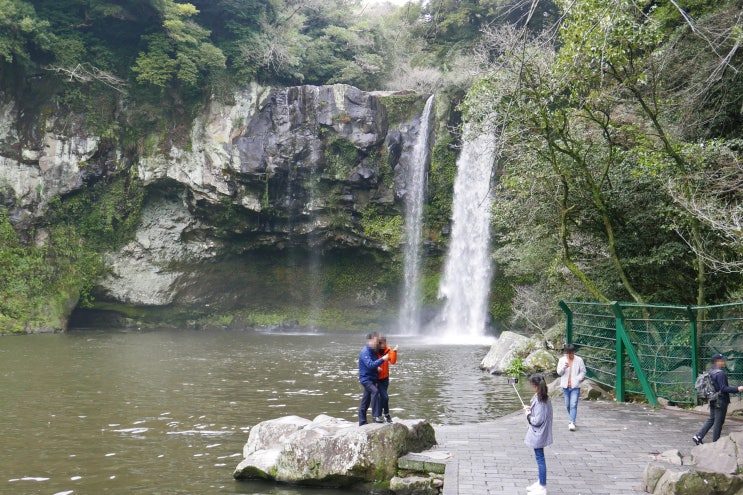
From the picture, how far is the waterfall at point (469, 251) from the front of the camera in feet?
101

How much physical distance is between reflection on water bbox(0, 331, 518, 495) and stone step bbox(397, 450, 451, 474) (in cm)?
84

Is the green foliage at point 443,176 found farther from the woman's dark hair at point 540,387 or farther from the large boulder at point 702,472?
the woman's dark hair at point 540,387

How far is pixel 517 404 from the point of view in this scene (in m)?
12.3

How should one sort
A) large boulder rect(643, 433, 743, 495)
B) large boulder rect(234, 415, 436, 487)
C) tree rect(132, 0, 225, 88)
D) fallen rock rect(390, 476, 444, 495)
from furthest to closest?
tree rect(132, 0, 225, 88)
large boulder rect(234, 415, 436, 487)
fallen rock rect(390, 476, 444, 495)
large boulder rect(643, 433, 743, 495)

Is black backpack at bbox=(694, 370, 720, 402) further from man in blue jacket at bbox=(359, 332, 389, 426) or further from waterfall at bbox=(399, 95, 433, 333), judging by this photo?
waterfall at bbox=(399, 95, 433, 333)

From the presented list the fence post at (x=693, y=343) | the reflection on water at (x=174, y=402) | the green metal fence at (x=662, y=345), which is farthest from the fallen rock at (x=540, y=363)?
the fence post at (x=693, y=343)

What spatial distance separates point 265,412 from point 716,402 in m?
7.39

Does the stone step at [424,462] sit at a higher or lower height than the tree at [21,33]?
lower

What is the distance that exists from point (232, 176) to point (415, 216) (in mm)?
9574

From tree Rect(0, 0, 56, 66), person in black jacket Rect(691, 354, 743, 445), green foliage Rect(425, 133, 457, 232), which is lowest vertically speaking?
person in black jacket Rect(691, 354, 743, 445)

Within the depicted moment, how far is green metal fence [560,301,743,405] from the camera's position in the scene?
8.92 metres

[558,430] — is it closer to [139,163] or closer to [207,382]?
[207,382]

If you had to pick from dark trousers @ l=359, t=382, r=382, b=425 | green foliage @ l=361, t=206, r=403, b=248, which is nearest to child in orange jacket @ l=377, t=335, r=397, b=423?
dark trousers @ l=359, t=382, r=382, b=425

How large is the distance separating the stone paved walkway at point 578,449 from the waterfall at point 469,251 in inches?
820
